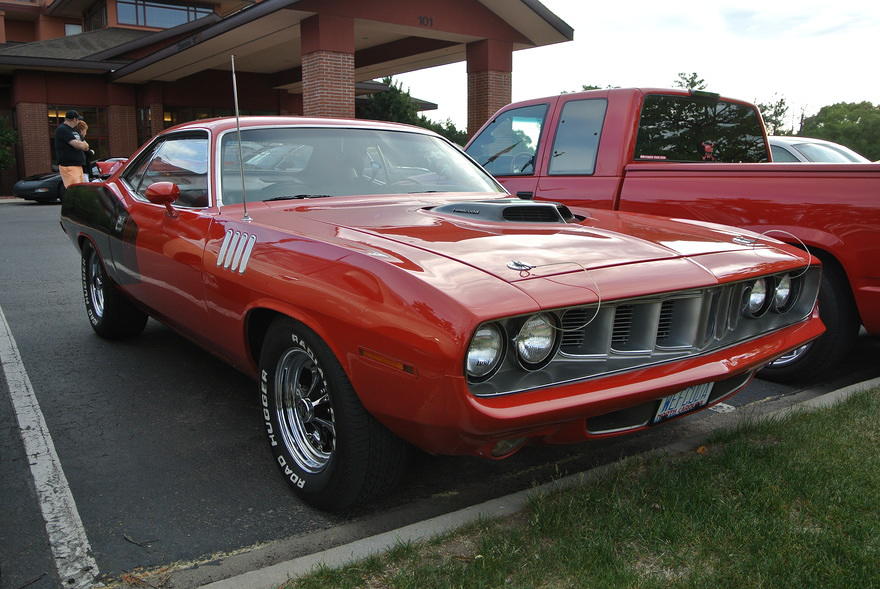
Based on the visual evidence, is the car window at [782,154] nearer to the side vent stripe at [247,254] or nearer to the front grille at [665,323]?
the front grille at [665,323]

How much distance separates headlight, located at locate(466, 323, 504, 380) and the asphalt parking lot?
88 centimetres

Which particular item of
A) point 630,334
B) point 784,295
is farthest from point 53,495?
point 784,295

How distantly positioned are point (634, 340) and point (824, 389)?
8.12ft

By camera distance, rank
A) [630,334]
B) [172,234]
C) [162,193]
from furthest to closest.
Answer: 1. [172,234]
2. [162,193]
3. [630,334]

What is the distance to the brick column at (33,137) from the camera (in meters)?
25.3

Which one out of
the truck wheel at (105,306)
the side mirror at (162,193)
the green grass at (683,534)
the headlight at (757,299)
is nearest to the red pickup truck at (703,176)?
the headlight at (757,299)

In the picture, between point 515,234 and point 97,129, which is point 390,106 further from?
point 515,234

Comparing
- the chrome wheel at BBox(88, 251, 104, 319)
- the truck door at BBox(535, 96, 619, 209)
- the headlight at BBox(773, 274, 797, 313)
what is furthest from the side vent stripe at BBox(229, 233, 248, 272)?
the truck door at BBox(535, 96, 619, 209)

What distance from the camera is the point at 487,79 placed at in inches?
729

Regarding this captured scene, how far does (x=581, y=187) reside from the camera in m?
5.38

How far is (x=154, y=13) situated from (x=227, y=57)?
13.1 metres

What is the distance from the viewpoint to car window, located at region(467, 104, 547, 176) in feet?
19.4

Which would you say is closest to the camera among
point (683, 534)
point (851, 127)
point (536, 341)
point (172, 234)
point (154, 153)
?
point (536, 341)

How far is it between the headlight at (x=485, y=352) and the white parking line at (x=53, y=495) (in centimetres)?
145
